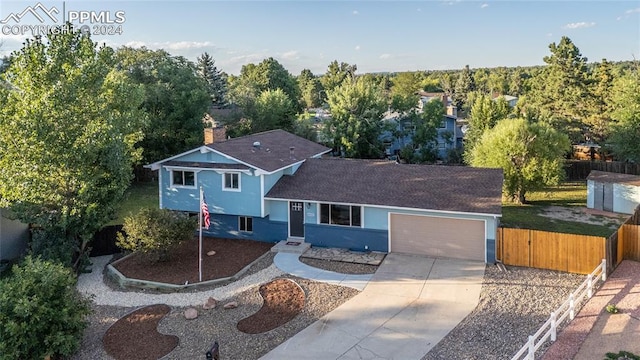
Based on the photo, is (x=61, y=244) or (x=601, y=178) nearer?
(x=61, y=244)

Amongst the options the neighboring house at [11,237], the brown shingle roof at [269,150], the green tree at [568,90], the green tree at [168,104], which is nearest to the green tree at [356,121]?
the brown shingle roof at [269,150]

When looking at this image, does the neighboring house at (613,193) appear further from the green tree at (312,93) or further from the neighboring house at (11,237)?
the green tree at (312,93)

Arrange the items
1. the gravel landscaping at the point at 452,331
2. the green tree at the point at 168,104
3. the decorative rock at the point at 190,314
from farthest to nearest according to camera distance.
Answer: the green tree at the point at 168,104
the decorative rock at the point at 190,314
the gravel landscaping at the point at 452,331

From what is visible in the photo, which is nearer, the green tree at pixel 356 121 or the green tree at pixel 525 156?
the green tree at pixel 525 156

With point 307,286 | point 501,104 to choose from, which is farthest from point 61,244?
point 501,104

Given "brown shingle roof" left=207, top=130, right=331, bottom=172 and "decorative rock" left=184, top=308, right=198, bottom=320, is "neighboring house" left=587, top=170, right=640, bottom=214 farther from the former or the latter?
"decorative rock" left=184, top=308, right=198, bottom=320

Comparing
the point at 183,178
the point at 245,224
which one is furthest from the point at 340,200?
the point at 183,178

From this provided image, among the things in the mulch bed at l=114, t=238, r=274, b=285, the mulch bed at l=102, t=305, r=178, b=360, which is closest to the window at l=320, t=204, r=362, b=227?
the mulch bed at l=114, t=238, r=274, b=285

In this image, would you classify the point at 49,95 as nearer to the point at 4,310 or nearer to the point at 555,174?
the point at 4,310
